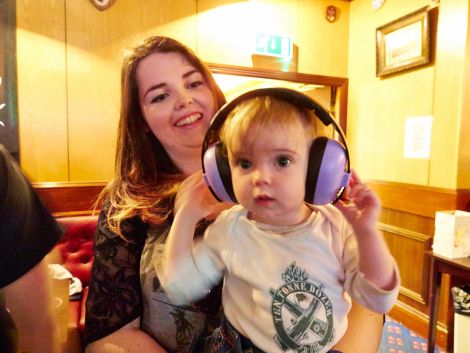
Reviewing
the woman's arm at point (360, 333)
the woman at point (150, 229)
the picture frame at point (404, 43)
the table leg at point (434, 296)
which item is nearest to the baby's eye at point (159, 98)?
the woman at point (150, 229)

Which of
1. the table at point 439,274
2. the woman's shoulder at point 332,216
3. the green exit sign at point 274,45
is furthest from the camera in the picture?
the green exit sign at point 274,45

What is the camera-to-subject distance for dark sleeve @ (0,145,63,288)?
2.03 feet

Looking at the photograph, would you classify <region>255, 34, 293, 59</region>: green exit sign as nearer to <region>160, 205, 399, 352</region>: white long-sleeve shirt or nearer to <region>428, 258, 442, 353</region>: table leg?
<region>428, 258, 442, 353</region>: table leg

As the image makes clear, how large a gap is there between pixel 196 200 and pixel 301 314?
0.84 feet

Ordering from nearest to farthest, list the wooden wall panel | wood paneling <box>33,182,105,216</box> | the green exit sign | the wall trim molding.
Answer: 1. the wall trim molding
2. the wooden wall panel
3. wood paneling <box>33,182,105,216</box>
4. the green exit sign

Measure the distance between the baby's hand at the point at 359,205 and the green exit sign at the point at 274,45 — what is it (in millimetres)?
2844

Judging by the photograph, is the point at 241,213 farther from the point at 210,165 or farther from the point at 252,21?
the point at 252,21

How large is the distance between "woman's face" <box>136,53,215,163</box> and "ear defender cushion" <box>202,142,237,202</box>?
0.20 meters

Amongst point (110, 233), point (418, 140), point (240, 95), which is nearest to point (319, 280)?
point (240, 95)

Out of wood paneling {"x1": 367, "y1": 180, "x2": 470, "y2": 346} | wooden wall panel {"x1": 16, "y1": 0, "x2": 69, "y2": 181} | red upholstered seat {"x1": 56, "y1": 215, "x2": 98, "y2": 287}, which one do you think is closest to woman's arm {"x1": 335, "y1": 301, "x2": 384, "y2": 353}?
wood paneling {"x1": 367, "y1": 180, "x2": 470, "y2": 346}

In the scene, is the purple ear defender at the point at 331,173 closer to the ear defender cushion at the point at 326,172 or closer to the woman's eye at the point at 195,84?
the ear defender cushion at the point at 326,172

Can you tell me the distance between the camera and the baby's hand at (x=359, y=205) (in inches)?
20.7

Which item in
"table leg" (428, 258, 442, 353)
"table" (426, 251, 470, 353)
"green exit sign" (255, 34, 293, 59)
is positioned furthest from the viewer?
"green exit sign" (255, 34, 293, 59)

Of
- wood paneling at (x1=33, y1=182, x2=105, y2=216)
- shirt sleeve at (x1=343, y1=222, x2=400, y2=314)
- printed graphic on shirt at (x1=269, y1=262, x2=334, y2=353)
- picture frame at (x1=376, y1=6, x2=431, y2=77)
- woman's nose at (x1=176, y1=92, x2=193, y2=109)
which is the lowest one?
wood paneling at (x1=33, y1=182, x2=105, y2=216)
